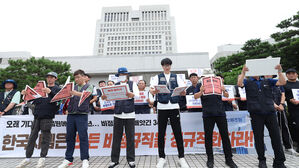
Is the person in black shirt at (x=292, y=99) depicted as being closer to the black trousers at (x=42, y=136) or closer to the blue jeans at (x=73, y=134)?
the blue jeans at (x=73, y=134)

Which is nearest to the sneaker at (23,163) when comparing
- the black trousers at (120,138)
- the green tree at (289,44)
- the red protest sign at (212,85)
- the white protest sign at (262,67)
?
the black trousers at (120,138)

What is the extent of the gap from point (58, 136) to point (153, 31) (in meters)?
85.5

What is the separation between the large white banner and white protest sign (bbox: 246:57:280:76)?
160cm

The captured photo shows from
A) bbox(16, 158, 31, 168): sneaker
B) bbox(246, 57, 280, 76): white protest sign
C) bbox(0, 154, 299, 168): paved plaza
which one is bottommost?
bbox(0, 154, 299, 168): paved plaza

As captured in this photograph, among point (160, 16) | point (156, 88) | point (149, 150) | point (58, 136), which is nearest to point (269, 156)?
point (149, 150)

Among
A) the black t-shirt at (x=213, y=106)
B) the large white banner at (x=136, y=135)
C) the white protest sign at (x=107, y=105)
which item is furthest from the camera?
the white protest sign at (x=107, y=105)

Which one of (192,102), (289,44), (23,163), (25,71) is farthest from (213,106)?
(25,71)

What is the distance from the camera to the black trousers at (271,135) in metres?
3.05

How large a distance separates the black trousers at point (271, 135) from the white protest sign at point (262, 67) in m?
0.86

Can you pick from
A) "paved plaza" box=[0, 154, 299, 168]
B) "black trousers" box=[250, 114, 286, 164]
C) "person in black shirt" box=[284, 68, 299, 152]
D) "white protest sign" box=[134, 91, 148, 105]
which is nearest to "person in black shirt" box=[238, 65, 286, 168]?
"black trousers" box=[250, 114, 286, 164]

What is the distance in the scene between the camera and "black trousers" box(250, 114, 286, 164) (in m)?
3.05

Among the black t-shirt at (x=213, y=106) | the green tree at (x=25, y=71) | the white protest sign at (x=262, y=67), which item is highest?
the green tree at (x=25, y=71)

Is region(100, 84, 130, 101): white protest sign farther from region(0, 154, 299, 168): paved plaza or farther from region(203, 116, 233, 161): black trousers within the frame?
region(203, 116, 233, 161): black trousers

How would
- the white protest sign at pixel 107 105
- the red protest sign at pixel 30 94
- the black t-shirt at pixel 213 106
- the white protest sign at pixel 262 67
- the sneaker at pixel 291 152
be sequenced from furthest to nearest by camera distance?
1. the white protest sign at pixel 107 105
2. the sneaker at pixel 291 152
3. the red protest sign at pixel 30 94
4. the black t-shirt at pixel 213 106
5. the white protest sign at pixel 262 67
